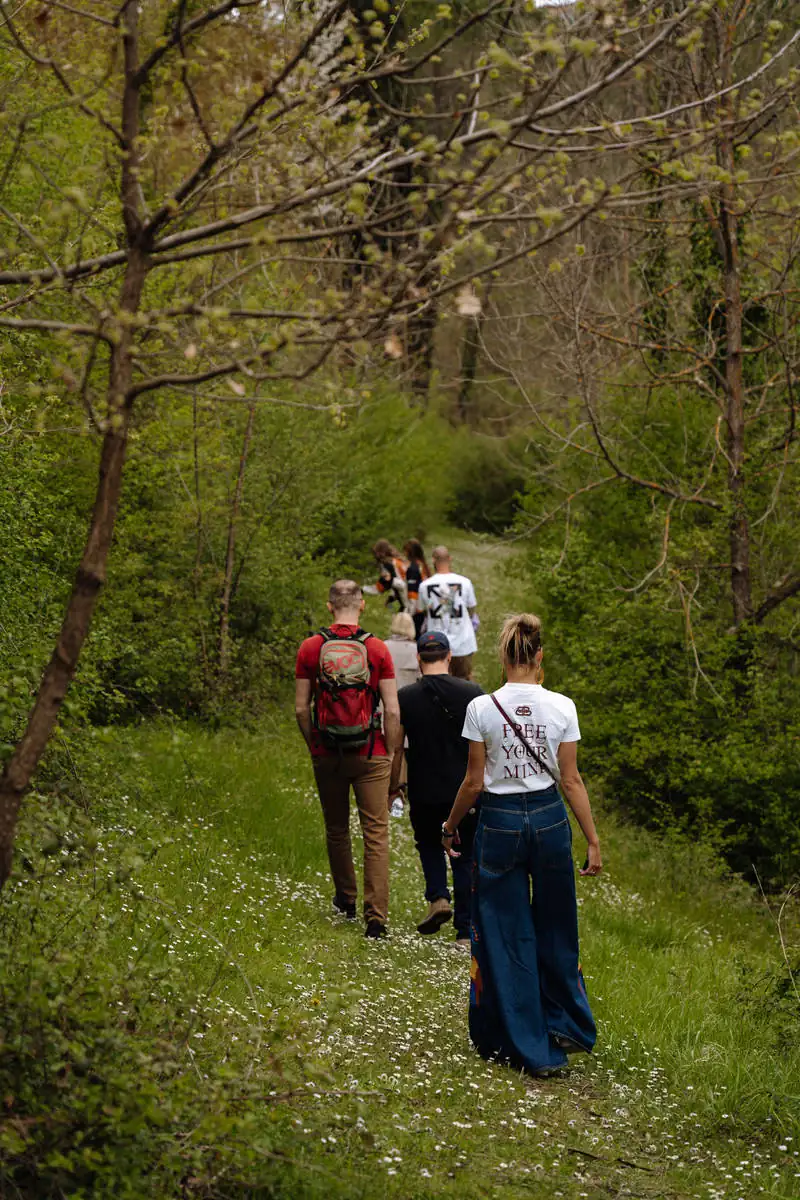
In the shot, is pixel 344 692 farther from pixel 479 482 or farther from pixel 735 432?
pixel 479 482

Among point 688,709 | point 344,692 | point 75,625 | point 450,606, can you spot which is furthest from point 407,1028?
point 688,709

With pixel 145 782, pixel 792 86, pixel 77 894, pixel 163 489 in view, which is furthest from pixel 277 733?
pixel 792 86

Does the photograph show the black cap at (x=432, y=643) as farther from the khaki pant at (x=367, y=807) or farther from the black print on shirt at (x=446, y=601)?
the black print on shirt at (x=446, y=601)

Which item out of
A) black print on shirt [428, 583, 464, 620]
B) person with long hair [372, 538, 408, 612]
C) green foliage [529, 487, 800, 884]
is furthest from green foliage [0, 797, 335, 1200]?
person with long hair [372, 538, 408, 612]

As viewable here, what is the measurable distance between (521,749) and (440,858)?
2.29 m

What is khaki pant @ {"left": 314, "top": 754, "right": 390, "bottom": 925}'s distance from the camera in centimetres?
785

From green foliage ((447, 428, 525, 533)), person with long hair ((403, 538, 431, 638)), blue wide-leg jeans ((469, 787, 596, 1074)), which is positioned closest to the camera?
blue wide-leg jeans ((469, 787, 596, 1074))

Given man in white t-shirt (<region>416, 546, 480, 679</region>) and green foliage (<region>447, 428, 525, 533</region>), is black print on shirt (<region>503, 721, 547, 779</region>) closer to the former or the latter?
man in white t-shirt (<region>416, 546, 480, 679</region>)

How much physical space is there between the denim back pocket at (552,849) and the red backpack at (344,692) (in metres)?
1.88

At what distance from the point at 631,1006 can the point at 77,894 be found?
380 cm

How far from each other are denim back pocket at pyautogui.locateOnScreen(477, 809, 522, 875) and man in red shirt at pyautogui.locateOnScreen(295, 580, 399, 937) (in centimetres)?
179

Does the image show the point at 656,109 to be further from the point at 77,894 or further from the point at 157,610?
the point at 77,894

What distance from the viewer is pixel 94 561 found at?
12.7ft

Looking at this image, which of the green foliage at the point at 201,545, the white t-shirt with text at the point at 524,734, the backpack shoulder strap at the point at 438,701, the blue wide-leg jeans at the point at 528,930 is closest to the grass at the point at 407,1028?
the blue wide-leg jeans at the point at 528,930
